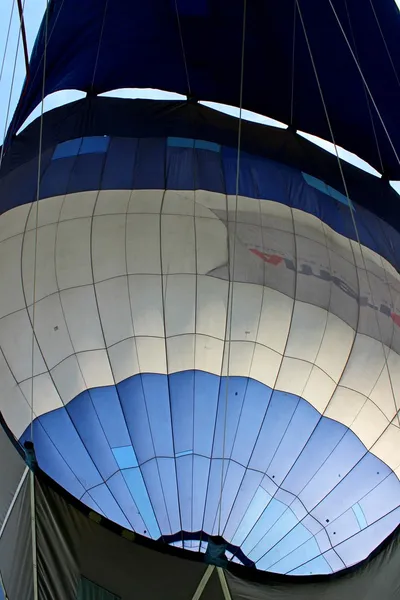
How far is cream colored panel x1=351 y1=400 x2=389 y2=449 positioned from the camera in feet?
13.8

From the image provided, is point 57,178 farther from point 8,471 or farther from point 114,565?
point 114,565

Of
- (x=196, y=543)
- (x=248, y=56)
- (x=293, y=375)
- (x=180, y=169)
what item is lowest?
(x=196, y=543)

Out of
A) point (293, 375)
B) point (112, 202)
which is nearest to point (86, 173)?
point (112, 202)

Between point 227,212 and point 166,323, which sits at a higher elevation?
point 227,212

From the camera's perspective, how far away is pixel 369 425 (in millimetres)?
4215

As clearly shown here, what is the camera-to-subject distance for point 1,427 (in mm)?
2883

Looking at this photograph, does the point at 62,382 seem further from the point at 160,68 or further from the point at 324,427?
the point at 160,68

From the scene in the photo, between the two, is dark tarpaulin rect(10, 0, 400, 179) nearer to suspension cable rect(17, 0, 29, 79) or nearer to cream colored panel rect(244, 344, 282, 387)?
suspension cable rect(17, 0, 29, 79)

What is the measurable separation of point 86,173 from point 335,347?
1753mm

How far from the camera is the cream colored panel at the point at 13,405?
3.98 metres

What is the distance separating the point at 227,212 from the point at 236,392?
106cm

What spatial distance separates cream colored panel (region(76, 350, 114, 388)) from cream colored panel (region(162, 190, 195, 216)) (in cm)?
92

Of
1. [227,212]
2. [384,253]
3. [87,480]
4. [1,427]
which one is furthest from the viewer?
[384,253]

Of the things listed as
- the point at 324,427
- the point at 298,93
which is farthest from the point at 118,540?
the point at 298,93
